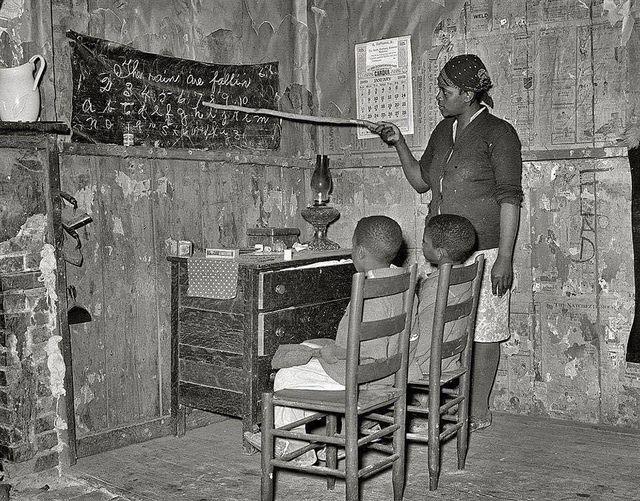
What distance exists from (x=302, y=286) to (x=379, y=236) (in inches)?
33.0

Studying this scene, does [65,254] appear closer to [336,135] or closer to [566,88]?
[336,135]

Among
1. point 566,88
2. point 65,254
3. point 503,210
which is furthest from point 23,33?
point 566,88

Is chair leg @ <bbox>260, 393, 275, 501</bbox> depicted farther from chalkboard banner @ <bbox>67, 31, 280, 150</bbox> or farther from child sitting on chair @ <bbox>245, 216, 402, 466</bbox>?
chalkboard banner @ <bbox>67, 31, 280, 150</bbox>

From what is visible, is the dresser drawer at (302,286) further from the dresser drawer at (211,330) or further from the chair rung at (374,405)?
the chair rung at (374,405)

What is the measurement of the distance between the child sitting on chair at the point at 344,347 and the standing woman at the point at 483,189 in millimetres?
999

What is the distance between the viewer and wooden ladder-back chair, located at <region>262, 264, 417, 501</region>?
8.66 feet

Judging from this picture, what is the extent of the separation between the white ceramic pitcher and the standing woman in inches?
78.4

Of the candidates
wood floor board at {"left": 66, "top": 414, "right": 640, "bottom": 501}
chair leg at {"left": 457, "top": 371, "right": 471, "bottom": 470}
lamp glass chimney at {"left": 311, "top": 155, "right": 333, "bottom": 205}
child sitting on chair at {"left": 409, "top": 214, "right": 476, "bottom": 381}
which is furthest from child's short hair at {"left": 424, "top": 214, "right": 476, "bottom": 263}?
lamp glass chimney at {"left": 311, "top": 155, "right": 333, "bottom": 205}

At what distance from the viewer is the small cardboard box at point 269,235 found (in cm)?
417

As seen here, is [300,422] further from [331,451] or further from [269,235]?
[269,235]

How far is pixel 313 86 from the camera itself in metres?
4.89

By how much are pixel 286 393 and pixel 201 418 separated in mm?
1450

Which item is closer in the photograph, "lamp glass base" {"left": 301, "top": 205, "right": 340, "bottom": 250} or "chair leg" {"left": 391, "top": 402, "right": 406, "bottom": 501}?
"chair leg" {"left": 391, "top": 402, "right": 406, "bottom": 501}

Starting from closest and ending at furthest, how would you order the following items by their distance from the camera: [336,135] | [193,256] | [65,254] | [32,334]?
[32,334], [65,254], [193,256], [336,135]
